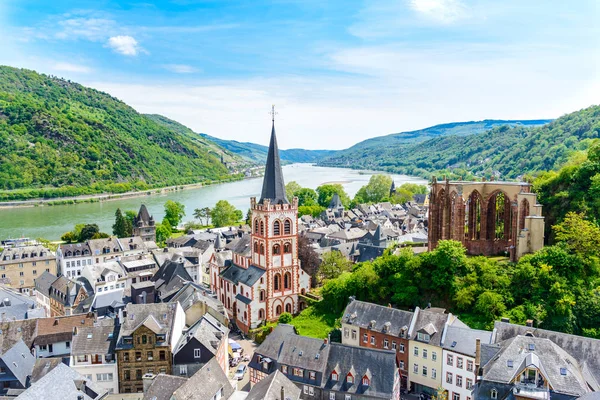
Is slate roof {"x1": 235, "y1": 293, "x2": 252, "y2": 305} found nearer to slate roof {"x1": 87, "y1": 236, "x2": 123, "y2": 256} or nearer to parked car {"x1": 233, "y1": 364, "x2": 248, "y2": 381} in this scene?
parked car {"x1": 233, "y1": 364, "x2": 248, "y2": 381}

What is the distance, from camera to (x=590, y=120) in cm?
12562

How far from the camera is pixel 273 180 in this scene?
44438 millimetres

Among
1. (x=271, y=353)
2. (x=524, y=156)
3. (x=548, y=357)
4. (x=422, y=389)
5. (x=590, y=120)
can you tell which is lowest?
(x=422, y=389)

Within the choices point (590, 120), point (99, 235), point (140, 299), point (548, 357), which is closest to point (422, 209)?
point (590, 120)

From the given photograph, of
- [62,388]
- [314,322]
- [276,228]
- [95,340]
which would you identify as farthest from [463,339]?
[95,340]

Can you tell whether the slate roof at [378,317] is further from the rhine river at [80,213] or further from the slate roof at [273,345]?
the rhine river at [80,213]

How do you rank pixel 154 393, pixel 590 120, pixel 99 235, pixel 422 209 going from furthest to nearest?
pixel 590 120
pixel 422 209
pixel 99 235
pixel 154 393

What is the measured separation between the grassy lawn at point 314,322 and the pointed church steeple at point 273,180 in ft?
34.1

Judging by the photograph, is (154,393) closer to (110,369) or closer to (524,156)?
(110,369)

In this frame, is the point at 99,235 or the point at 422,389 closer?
the point at 422,389

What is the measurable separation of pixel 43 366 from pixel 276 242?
20.9 m

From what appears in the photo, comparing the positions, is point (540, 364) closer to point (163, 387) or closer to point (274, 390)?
point (274, 390)

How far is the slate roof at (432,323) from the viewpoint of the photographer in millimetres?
29531

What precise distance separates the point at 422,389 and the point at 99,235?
200 ft
